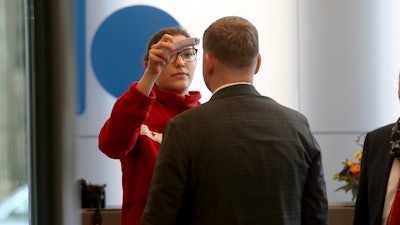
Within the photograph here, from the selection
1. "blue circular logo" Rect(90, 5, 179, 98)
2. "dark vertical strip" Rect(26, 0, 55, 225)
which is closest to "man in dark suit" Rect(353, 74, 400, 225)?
"dark vertical strip" Rect(26, 0, 55, 225)

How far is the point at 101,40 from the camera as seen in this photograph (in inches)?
150

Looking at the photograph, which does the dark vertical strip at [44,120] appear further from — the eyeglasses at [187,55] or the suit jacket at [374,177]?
the suit jacket at [374,177]

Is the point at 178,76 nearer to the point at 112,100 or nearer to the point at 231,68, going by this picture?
the point at 231,68

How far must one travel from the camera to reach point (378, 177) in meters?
2.13

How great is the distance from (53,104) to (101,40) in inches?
134

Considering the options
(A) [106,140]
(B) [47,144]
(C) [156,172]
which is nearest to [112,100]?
(A) [106,140]

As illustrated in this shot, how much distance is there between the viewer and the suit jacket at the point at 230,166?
1.43 m

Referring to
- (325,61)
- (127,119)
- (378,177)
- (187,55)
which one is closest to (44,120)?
(127,119)

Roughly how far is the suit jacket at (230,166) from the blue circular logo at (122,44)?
2.37 m

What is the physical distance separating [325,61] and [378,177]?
1847 mm

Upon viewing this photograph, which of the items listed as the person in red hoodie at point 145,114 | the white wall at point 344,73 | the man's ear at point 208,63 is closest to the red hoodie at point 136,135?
the person in red hoodie at point 145,114

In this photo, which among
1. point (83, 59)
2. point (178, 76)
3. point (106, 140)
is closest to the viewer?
point (106, 140)

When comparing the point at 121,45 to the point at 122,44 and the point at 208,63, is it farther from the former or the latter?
the point at 208,63

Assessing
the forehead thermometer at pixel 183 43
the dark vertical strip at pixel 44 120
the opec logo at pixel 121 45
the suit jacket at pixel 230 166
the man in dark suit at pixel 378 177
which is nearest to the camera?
the dark vertical strip at pixel 44 120
